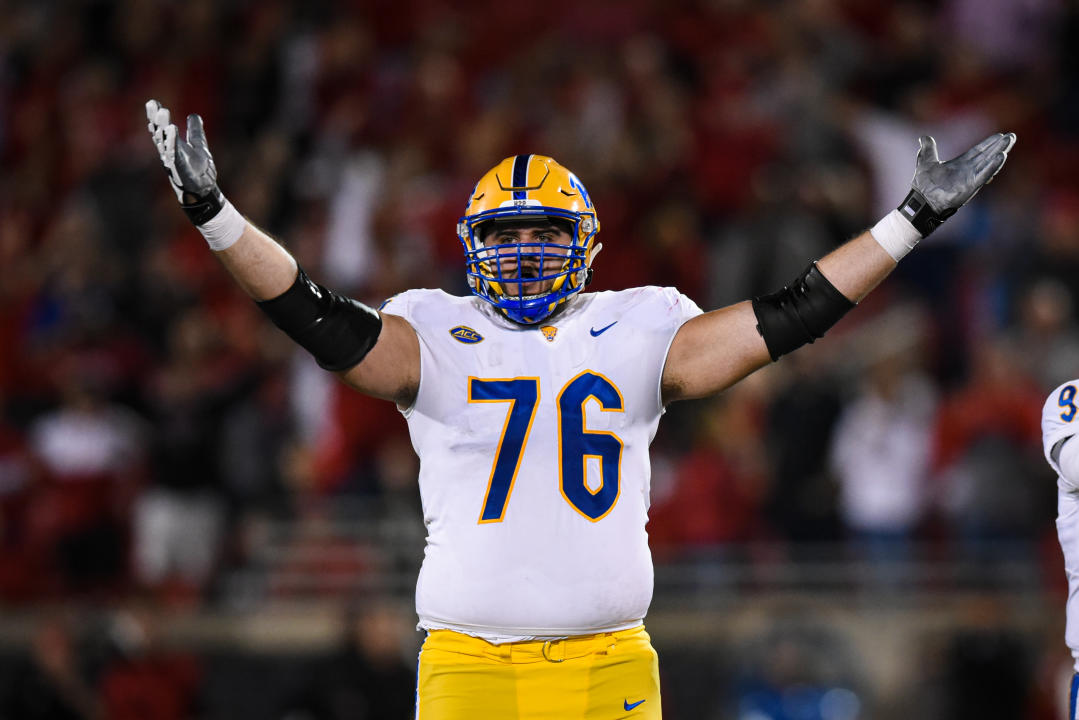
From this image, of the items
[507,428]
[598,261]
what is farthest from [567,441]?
[598,261]

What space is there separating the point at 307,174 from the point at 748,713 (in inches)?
194

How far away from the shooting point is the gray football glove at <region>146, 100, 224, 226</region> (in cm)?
386

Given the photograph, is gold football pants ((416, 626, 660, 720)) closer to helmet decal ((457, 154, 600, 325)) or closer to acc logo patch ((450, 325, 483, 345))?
acc logo patch ((450, 325, 483, 345))

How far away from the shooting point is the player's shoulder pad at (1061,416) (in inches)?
168

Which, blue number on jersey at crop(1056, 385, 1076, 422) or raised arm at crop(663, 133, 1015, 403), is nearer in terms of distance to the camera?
raised arm at crop(663, 133, 1015, 403)

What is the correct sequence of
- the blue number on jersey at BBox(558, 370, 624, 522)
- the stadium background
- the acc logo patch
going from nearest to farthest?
the blue number on jersey at BBox(558, 370, 624, 522) < the acc logo patch < the stadium background

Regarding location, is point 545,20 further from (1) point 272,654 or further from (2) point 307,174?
(1) point 272,654

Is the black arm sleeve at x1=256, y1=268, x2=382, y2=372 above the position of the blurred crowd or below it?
below

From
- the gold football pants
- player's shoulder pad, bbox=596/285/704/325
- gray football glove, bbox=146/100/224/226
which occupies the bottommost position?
the gold football pants

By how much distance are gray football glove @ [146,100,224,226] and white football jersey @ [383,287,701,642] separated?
2.00ft

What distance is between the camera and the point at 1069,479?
13.9ft

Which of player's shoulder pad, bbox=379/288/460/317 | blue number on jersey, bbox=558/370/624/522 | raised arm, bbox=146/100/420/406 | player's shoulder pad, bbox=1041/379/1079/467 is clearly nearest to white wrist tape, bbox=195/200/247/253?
raised arm, bbox=146/100/420/406

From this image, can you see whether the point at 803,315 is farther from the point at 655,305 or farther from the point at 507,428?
the point at 507,428

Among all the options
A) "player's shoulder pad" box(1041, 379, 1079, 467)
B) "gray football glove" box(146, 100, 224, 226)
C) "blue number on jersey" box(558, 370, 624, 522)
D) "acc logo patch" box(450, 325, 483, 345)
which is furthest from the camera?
"player's shoulder pad" box(1041, 379, 1079, 467)
